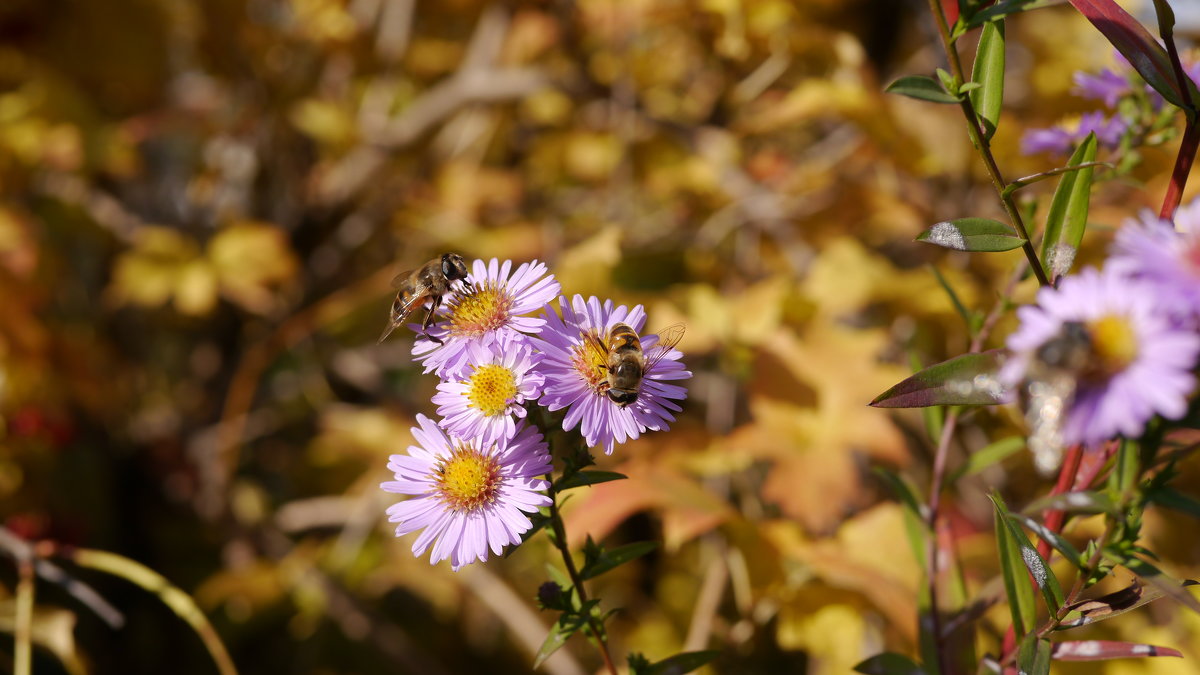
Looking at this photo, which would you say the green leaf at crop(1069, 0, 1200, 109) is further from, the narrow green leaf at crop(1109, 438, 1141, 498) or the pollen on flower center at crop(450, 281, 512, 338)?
the pollen on flower center at crop(450, 281, 512, 338)

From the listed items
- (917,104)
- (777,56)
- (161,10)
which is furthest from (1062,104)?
(161,10)

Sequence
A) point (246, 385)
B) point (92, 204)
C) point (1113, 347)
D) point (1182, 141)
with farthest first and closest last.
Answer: point (92, 204) < point (246, 385) < point (1182, 141) < point (1113, 347)

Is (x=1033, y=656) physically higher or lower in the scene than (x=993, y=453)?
lower

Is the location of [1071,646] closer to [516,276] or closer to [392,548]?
[516,276]

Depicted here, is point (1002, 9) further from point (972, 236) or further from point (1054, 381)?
point (1054, 381)

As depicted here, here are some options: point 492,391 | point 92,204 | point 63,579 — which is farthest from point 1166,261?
point 92,204

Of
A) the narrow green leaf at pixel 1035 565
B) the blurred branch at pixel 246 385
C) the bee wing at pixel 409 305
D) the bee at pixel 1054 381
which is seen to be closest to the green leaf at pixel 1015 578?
the narrow green leaf at pixel 1035 565
